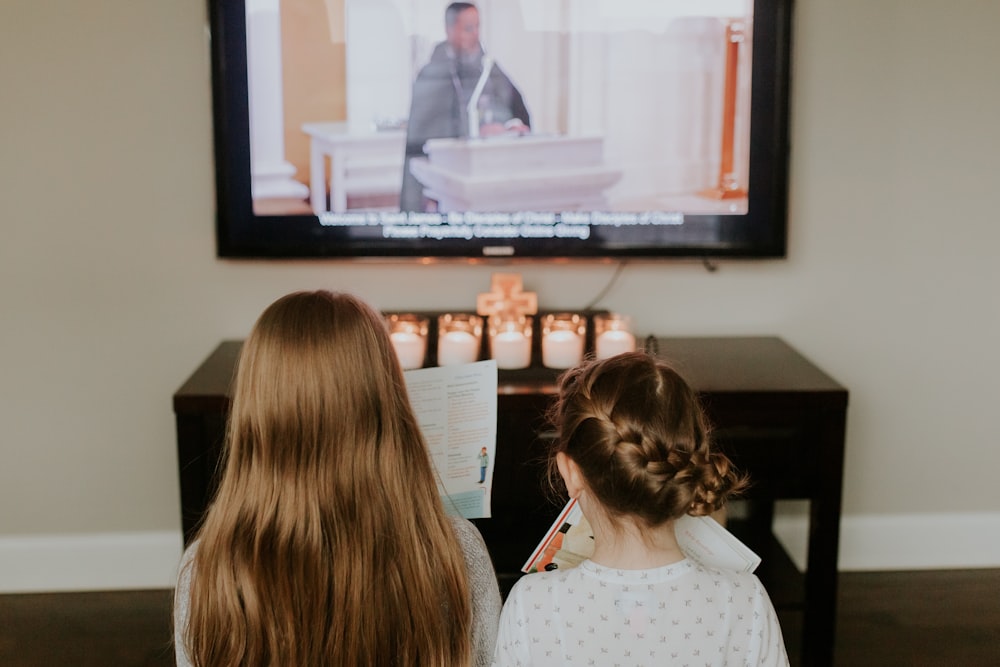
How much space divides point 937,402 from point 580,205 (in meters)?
1.11

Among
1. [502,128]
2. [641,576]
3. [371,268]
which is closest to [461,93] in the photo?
[502,128]

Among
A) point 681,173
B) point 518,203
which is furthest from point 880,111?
point 518,203

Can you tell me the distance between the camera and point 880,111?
2594 millimetres

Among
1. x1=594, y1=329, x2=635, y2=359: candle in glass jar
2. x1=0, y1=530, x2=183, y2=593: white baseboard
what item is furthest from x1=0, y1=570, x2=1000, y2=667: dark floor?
x1=594, y1=329, x2=635, y2=359: candle in glass jar

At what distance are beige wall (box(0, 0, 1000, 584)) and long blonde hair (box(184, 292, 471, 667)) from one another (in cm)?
139

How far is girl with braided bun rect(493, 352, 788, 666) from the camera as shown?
1242 millimetres

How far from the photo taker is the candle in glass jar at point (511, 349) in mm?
2326

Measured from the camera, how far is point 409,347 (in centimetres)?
232

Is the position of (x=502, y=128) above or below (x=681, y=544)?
above

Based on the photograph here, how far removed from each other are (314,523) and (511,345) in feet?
3.70

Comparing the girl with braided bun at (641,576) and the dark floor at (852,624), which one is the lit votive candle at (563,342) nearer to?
the dark floor at (852,624)

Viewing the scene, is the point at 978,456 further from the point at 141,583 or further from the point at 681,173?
the point at 141,583

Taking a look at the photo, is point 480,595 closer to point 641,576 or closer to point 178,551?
point 641,576

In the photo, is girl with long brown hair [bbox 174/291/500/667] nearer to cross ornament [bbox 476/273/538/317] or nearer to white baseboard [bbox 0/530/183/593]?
cross ornament [bbox 476/273/538/317]
